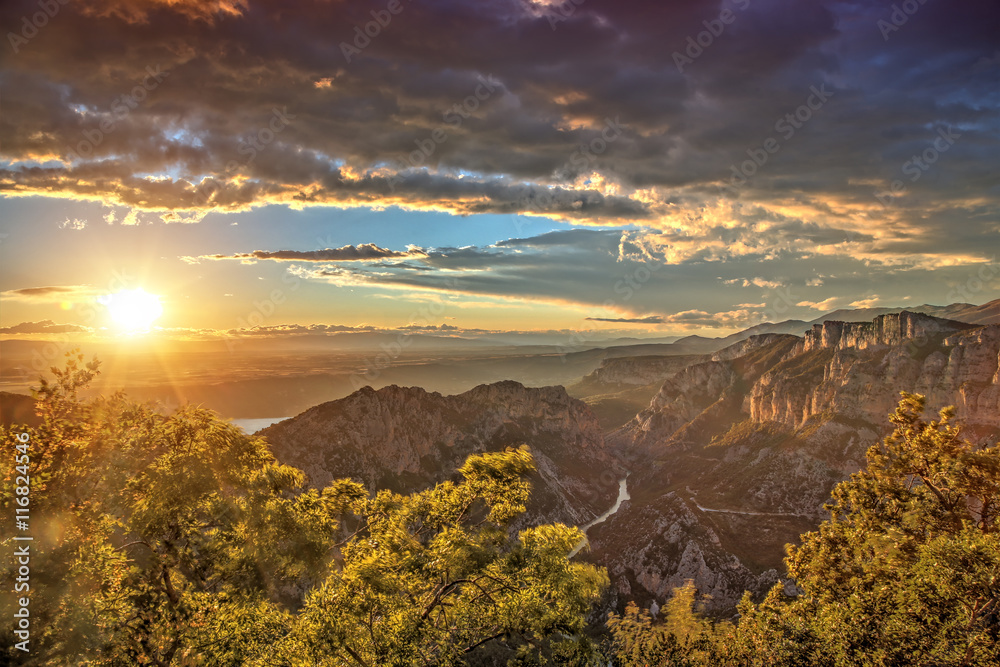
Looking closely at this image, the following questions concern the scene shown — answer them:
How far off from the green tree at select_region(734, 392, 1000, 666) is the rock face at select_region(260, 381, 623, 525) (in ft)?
367

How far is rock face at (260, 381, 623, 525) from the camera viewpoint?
426 ft

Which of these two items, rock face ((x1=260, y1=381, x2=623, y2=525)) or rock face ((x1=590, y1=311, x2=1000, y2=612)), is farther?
rock face ((x1=260, y1=381, x2=623, y2=525))

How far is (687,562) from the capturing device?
4609 inches

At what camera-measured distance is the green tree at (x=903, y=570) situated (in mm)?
19125

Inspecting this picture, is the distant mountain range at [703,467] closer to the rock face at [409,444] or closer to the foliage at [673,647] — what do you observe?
the rock face at [409,444]

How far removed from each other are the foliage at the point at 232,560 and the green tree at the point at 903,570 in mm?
11241

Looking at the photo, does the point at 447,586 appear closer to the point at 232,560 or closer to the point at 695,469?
the point at 232,560

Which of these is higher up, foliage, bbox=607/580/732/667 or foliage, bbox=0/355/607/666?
foliage, bbox=0/355/607/666

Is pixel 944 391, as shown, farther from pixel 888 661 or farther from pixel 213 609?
pixel 213 609

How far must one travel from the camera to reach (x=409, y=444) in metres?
151

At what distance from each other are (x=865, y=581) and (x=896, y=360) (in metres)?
206

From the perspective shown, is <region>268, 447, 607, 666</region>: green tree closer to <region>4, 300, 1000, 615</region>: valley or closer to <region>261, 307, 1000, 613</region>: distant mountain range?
<region>261, 307, 1000, 613</region>: distant mountain range

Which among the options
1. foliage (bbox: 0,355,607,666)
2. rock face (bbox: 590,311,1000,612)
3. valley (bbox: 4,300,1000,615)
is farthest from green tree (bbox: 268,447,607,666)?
rock face (bbox: 590,311,1000,612)

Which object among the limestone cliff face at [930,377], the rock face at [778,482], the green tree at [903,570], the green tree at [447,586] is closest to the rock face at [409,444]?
the rock face at [778,482]
